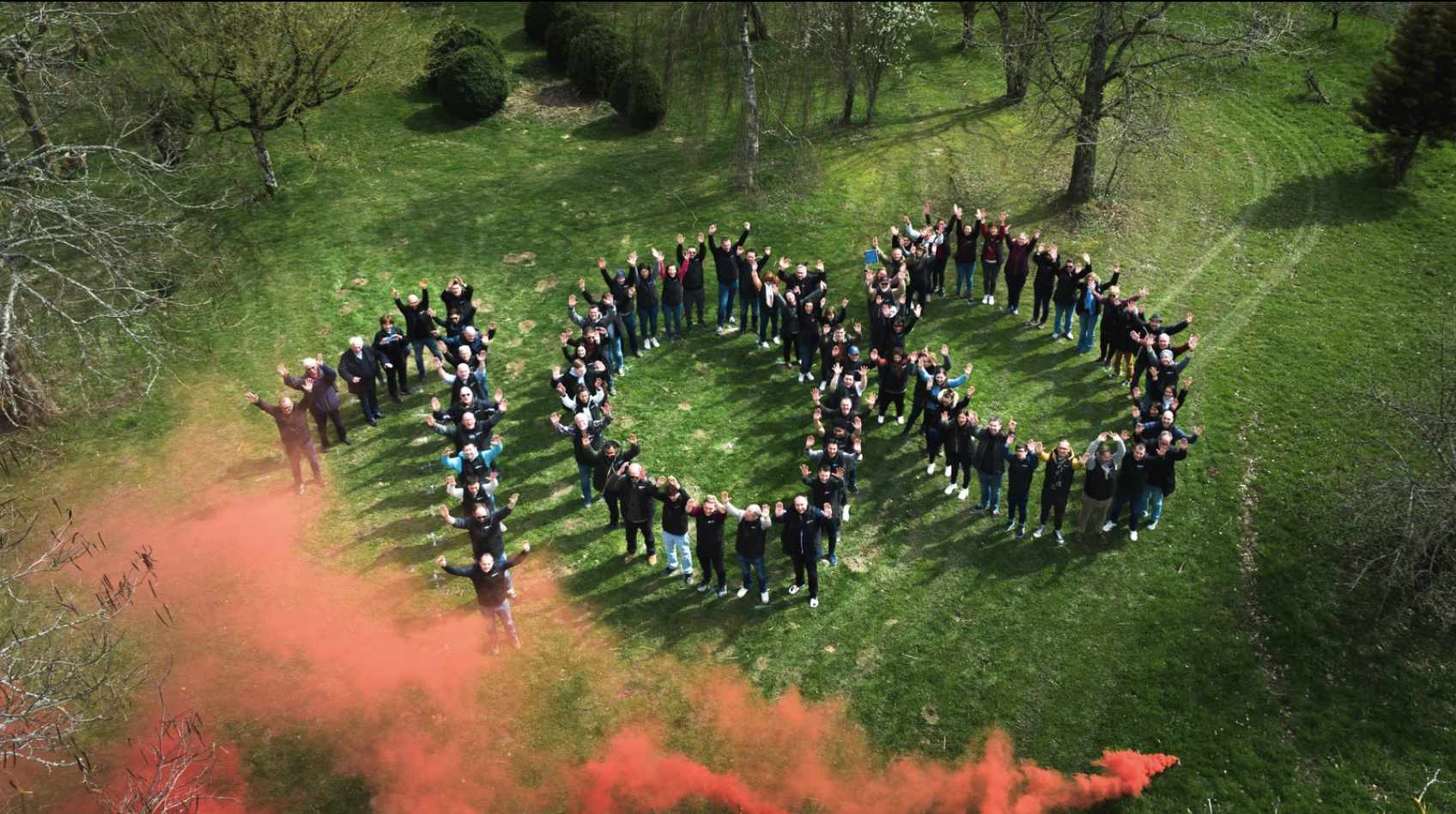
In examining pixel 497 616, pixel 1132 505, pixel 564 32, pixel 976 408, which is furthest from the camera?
pixel 564 32

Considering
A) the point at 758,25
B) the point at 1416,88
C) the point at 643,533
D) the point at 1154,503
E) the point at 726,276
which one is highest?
the point at 758,25

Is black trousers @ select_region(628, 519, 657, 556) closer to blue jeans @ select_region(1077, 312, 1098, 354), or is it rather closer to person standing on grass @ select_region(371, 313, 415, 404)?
person standing on grass @ select_region(371, 313, 415, 404)

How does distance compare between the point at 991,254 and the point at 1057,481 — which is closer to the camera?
the point at 1057,481

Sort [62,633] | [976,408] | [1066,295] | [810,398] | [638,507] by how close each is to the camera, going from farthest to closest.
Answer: [1066,295]
[810,398]
[976,408]
[638,507]
[62,633]

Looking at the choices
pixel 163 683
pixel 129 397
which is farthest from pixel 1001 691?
pixel 129 397

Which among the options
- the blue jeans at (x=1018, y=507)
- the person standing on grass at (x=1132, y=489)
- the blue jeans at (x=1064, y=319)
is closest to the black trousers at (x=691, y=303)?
the blue jeans at (x=1064, y=319)

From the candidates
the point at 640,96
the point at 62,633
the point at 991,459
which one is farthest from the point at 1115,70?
the point at 62,633

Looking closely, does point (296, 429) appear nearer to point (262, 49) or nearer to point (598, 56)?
point (262, 49)

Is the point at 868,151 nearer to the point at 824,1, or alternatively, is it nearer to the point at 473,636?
the point at 824,1
